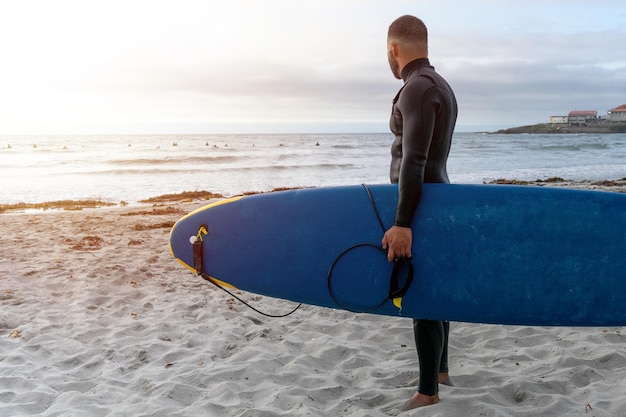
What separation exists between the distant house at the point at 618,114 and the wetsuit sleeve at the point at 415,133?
99.4 metres

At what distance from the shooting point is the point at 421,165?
7.58 feet

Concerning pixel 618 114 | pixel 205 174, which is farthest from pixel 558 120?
pixel 205 174

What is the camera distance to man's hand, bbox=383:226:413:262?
2439 millimetres

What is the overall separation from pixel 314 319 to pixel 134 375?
1493mm

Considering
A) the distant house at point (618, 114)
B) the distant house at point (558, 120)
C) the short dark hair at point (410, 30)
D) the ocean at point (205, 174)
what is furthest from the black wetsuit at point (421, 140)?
the distant house at point (558, 120)

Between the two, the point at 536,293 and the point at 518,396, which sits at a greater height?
the point at 536,293

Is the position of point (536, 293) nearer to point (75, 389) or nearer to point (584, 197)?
point (584, 197)

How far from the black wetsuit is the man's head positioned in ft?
0.14

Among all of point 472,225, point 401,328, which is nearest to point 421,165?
point 472,225

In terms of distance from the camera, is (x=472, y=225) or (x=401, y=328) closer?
(x=472, y=225)

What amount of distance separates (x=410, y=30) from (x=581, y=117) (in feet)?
347

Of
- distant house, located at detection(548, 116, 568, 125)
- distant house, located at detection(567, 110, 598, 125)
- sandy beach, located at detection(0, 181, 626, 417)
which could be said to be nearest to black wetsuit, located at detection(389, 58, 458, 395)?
sandy beach, located at detection(0, 181, 626, 417)

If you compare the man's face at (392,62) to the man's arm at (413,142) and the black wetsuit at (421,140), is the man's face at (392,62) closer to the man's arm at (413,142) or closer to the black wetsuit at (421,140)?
the black wetsuit at (421,140)

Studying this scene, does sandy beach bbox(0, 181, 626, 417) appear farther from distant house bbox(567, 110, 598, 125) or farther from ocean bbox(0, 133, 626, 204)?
distant house bbox(567, 110, 598, 125)
